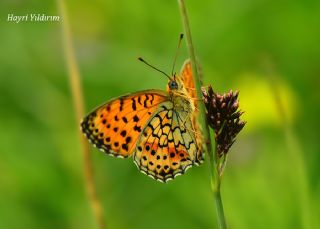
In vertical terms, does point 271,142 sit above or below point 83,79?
below

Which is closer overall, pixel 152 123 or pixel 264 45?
pixel 152 123

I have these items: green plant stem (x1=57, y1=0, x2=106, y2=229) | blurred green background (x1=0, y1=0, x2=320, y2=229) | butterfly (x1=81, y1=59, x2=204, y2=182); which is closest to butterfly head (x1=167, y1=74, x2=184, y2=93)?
butterfly (x1=81, y1=59, x2=204, y2=182)

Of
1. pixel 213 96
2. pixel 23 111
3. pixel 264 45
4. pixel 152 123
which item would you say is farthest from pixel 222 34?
pixel 213 96

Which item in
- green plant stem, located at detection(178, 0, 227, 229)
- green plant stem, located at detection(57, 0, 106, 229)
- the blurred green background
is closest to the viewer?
A: green plant stem, located at detection(178, 0, 227, 229)

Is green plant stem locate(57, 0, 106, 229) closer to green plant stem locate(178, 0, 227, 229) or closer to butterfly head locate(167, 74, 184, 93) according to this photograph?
butterfly head locate(167, 74, 184, 93)

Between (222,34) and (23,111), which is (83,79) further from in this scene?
(222,34)

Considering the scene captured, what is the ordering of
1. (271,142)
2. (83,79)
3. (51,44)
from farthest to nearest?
(51,44) < (83,79) < (271,142)
